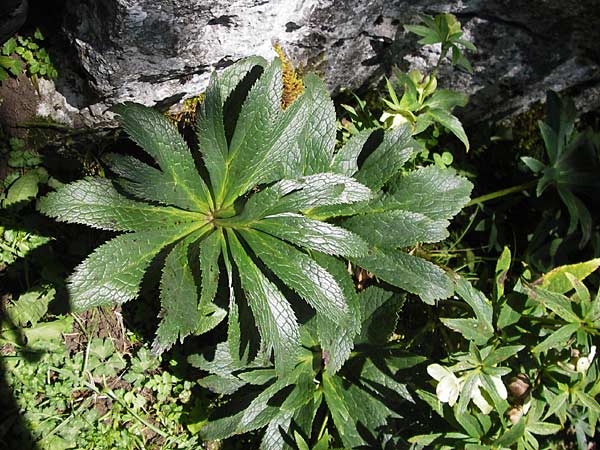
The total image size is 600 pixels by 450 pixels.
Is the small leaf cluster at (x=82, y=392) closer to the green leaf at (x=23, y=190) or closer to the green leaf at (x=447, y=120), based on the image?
the green leaf at (x=23, y=190)

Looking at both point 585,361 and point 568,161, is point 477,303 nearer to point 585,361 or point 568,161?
point 585,361

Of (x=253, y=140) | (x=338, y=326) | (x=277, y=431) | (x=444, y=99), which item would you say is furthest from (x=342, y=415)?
(x=444, y=99)

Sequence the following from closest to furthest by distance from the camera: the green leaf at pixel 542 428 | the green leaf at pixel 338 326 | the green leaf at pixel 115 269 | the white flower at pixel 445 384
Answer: the green leaf at pixel 115 269, the white flower at pixel 445 384, the green leaf at pixel 338 326, the green leaf at pixel 542 428

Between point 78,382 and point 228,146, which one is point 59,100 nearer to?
point 228,146

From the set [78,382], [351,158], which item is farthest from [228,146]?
[78,382]

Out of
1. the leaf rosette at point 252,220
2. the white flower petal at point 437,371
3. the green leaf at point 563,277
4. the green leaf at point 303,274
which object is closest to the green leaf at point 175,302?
the leaf rosette at point 252,220

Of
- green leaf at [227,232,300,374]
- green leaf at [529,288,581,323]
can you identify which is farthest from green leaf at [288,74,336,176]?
green leaf at [529,288,581,323]

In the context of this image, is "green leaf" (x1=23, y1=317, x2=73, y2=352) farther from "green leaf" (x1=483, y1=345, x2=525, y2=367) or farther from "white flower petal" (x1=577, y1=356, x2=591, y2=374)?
"white flower petal" (x1=577, y1=356, x2=591, y2=374)
